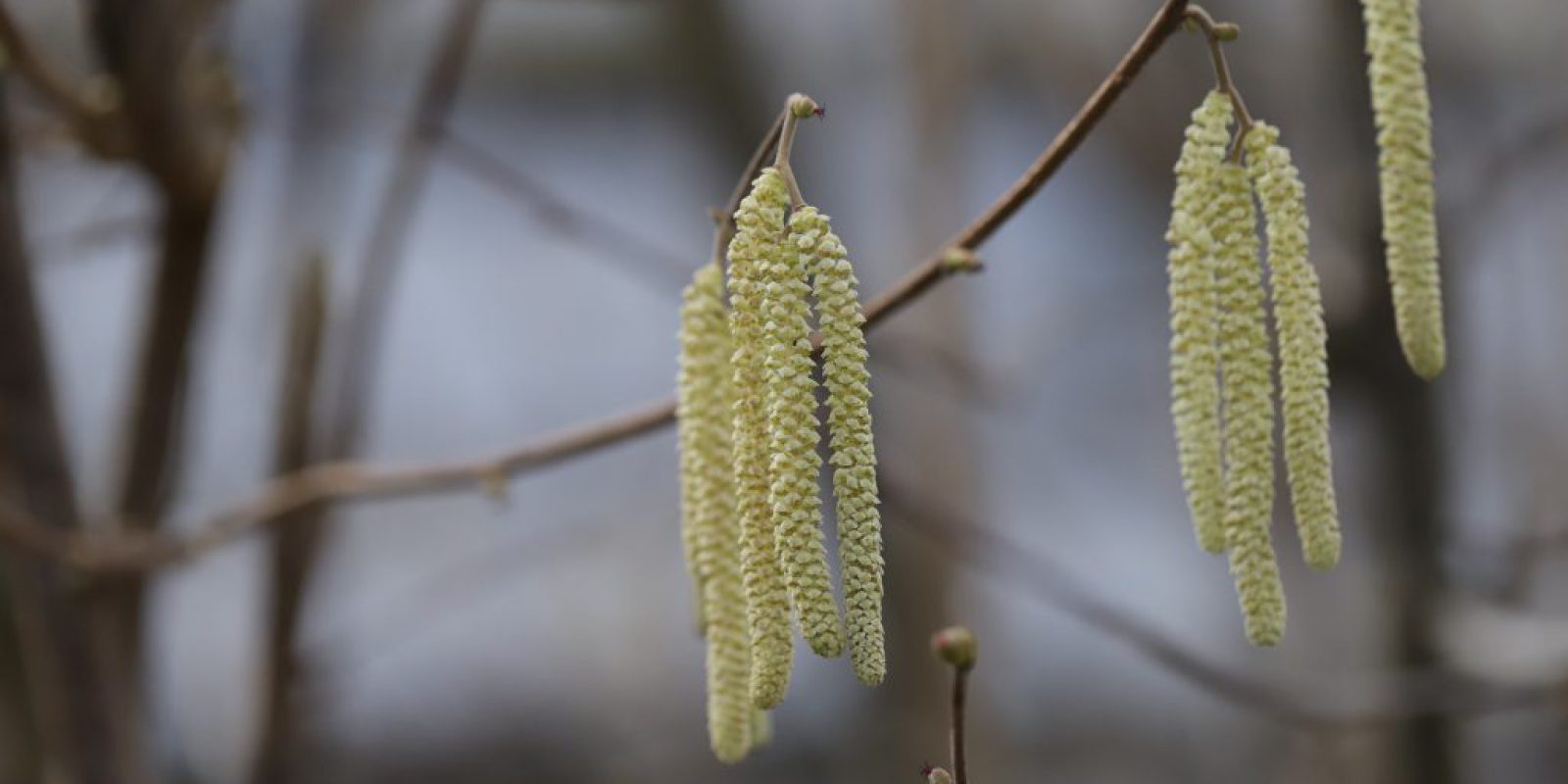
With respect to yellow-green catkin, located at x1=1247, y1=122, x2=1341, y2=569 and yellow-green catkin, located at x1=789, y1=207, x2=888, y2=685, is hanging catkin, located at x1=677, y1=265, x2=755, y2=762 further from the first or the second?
yellow-green catkin, located at x1=1247, y1=122, x2=1341, y2=569

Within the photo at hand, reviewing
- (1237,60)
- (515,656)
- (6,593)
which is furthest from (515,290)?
(1237,60)

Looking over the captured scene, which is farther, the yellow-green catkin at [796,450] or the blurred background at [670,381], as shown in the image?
the blurred background at [670,381]

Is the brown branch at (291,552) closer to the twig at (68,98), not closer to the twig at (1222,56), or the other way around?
the twig at (68,98)

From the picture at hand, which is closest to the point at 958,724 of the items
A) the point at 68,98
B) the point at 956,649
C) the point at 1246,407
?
the point at 956,649

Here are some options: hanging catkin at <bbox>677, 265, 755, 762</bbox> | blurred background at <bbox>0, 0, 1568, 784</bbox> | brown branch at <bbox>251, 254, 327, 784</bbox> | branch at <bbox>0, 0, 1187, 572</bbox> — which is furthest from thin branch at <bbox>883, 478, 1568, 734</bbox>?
brown branch at <bbox>251, 254, 327, 784</bbox>

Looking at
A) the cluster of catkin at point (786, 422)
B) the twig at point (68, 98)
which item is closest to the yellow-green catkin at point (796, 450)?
the cluster of catkin at point (786, 422)

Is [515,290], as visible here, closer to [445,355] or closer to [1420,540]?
Result: [445,355]

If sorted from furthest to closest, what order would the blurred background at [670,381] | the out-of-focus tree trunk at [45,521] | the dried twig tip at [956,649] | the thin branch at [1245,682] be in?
the blurred background at [670,381], the out-of-focus tree trunk at [45,521], the thin branch at [1245,682], the dried twig tip at [956,649]
